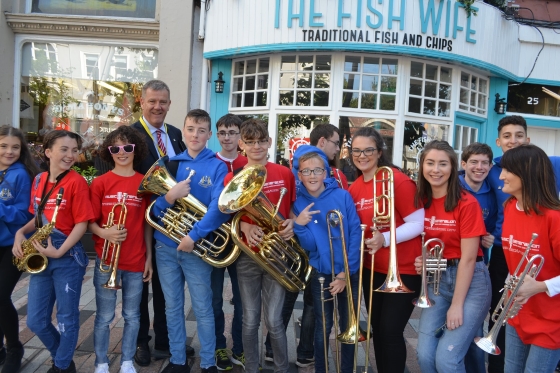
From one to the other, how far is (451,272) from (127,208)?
2.40 metres

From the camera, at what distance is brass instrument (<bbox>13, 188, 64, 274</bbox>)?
10.1ft

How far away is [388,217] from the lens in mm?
2877

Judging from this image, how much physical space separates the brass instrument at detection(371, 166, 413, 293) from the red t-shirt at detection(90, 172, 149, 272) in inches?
72.0

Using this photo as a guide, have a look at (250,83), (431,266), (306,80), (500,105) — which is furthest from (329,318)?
(500,105)

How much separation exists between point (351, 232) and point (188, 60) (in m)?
6.10

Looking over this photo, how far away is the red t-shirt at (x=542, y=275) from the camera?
2.39m

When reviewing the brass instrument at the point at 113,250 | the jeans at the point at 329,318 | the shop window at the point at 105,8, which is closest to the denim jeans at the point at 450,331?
the jeans at the point at 329,318

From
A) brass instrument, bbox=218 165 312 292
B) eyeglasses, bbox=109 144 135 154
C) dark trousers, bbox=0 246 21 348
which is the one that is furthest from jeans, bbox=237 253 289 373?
dark trousers, bbox=0 246 21 348

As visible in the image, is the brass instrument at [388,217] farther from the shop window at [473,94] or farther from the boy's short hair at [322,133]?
the shop window at [473,94]

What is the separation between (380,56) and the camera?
7.54 m

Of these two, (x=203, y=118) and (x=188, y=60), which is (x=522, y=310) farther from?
(x=188, y=60)

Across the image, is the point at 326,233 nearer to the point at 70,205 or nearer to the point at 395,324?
the point at 395,324

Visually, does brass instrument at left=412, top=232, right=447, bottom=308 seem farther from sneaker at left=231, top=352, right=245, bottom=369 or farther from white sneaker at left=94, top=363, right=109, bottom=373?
white sneaker at left=94, top=363, right=109, bottom=373

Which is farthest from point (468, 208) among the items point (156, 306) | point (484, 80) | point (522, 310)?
point (484, 80)
